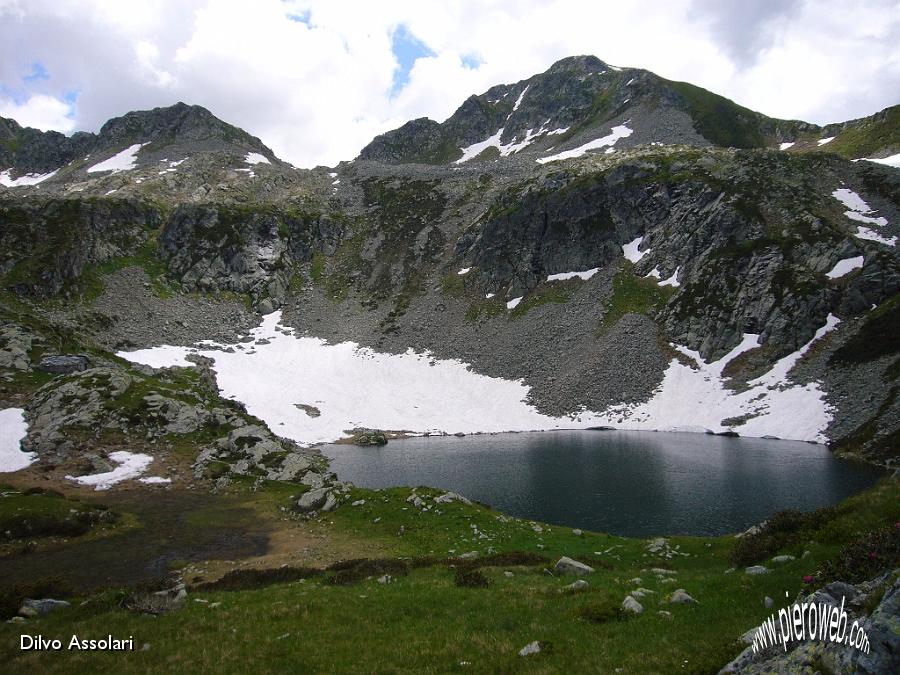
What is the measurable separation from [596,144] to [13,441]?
186504mm

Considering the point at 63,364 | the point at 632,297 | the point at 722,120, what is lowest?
the point at 63,364

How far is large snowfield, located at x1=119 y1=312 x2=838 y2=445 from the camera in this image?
247 feet

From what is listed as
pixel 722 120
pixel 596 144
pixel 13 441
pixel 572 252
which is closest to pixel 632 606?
pixel 13 441

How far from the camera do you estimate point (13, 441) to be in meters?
45.2

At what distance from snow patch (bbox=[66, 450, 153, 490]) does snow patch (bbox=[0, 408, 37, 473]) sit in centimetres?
541

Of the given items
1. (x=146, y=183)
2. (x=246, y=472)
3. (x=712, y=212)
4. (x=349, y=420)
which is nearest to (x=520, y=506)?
(x=246, y=472)

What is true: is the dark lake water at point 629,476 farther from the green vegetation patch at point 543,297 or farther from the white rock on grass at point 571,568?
the green vegetation patch at point 543,297

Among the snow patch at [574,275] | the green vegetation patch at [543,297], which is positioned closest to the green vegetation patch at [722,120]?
the snow patch at [574,275]

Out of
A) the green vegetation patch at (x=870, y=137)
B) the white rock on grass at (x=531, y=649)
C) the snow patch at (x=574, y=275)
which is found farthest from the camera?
the green vegetation patch at (x=870, y=137)

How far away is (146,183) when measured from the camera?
170 metres

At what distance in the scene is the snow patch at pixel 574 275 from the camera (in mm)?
119938

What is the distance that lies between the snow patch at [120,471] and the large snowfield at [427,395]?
37.7 meters

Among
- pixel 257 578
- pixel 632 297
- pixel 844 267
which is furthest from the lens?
pixel 632 297

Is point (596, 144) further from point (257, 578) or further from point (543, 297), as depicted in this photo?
point (257, 578)
